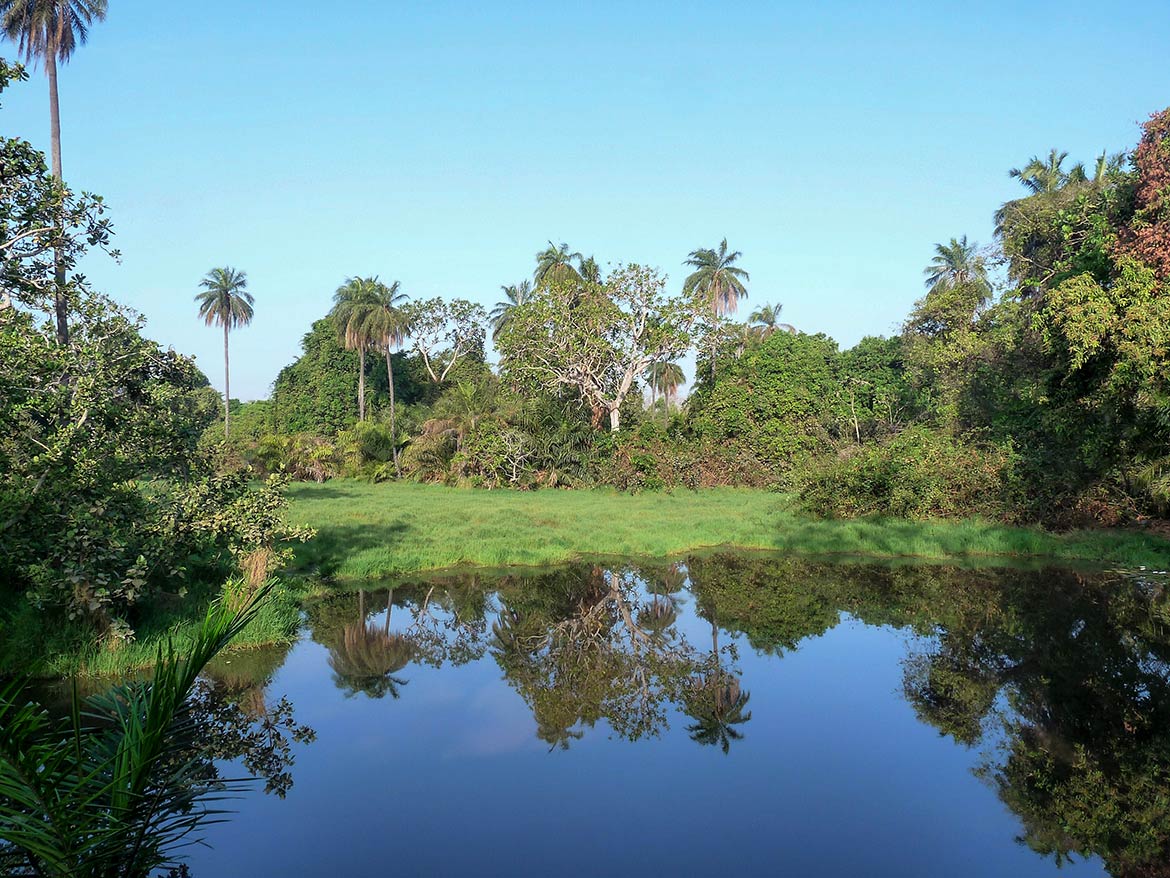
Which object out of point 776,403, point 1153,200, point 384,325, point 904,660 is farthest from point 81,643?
point 384,325

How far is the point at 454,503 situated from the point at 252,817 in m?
22.1

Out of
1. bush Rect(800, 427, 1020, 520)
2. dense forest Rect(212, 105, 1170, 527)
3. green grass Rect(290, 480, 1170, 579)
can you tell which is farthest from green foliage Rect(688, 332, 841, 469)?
bush Rect(800, 427, 1020, 520)

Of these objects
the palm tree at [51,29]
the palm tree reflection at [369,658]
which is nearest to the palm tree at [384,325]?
the palm tree at [51,29]

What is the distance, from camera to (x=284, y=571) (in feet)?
51.8

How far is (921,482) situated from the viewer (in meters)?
21.5

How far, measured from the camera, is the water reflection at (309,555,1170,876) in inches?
263

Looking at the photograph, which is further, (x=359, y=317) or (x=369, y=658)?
(x=359, y=317)

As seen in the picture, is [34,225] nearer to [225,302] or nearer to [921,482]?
[921,482]

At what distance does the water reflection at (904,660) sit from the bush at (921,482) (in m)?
5.43

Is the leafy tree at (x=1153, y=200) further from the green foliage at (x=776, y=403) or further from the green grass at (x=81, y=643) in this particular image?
the green foliage at (x=776, y=403)

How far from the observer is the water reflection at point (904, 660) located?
6.67 meters

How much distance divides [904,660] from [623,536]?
10.2 meters

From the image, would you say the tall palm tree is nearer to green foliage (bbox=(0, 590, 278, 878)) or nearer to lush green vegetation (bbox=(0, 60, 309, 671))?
lush green vegetation (bbox=(0, 60, 309, 671))

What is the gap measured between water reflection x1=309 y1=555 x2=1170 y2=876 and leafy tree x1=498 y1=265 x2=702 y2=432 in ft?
62.3
